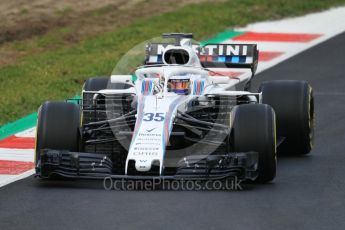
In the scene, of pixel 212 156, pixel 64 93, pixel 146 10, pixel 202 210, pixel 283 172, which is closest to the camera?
pixel 202 210

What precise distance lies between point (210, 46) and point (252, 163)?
134 inches

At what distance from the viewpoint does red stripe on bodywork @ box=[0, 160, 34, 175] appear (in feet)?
45.9

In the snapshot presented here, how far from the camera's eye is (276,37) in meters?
24.6

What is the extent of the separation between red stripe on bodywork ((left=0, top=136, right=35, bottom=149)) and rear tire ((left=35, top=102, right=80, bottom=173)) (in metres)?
2.51

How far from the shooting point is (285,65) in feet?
73.0

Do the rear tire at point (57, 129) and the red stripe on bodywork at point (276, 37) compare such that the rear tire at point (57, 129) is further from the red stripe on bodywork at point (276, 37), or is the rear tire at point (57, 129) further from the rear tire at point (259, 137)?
the red stripe on bodywork at point (276, 37)

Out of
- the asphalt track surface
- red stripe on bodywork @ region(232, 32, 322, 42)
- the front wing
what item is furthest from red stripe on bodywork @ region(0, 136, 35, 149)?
red stripe on bodywork @ region(232, 32, 322, 42)

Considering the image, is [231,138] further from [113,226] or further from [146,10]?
[146,10]

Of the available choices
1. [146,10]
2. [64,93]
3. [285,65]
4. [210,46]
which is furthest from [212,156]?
[146,10]

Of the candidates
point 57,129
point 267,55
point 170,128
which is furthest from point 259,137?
point 267,55

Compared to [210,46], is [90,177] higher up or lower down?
lower down

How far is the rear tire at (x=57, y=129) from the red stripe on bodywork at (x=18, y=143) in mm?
2505

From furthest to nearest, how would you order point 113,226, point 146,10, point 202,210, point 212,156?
point 146,10, point 212,156, point 202,210, point 113,226

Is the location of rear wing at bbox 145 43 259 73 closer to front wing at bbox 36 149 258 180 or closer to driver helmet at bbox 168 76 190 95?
driver helmet at bbox 168 76 190 95
